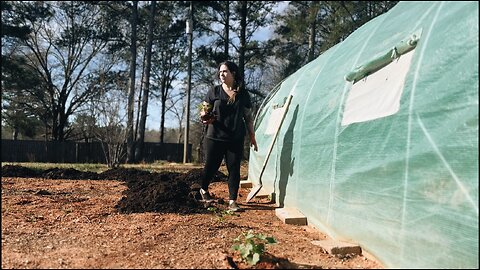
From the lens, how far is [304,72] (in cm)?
580

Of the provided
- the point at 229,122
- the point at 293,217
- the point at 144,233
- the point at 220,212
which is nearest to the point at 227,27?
the point at 229,122

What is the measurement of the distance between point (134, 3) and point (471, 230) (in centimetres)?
2145

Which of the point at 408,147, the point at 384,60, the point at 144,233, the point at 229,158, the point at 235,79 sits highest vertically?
the point at 235,79

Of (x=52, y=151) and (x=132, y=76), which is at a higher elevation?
(x=132, y=76)

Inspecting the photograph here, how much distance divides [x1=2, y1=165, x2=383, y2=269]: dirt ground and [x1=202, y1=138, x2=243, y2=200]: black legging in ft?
1.04

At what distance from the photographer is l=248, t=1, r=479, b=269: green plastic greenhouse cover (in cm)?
207

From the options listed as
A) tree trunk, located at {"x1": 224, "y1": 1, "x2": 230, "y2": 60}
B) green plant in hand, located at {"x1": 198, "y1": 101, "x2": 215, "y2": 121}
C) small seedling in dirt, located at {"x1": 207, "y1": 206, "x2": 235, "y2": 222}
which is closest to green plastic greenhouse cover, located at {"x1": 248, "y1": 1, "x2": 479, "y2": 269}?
small seedling in dirt, located at {"x1": 207, "y1": 206, "x2": 235, "y2": 222}

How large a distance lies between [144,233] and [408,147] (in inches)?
84.7

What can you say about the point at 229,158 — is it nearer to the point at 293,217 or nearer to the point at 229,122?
the point at 229,122

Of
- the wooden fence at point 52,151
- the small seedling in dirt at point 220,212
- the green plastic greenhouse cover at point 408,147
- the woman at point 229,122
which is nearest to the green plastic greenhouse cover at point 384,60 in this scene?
the green plastic greenhouse cover at point 408,147

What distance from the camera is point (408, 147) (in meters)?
2.46

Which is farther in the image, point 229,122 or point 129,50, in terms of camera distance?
point 129,50

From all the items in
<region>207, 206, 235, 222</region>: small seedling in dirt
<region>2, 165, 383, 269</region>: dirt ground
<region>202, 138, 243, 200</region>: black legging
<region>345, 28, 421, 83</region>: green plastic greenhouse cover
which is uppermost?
<region>345, 28, 421, 83</region>: green plastic greenhouse cover

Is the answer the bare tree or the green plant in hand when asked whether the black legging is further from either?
the bare tree
